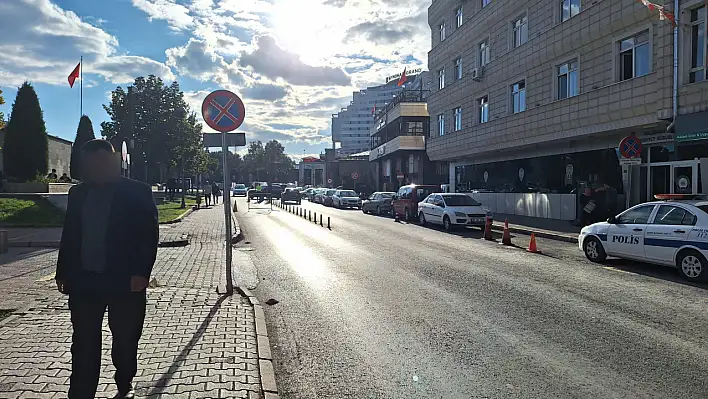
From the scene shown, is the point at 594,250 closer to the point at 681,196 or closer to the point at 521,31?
the point at 681,196

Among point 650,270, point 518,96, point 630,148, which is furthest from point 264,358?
point 518,96

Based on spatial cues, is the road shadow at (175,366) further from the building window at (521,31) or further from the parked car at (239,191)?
the parked car at (239,191)

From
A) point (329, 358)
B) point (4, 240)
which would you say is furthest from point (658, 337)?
point (4, 240)

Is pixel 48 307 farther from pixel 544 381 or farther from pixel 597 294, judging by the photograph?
pixel 597 294

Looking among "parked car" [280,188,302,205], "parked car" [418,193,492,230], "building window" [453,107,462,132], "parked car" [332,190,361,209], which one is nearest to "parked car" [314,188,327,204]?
"parked car" [280,188,302,205]

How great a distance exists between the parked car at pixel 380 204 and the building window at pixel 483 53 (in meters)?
9.75

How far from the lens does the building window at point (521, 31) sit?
1101 inches

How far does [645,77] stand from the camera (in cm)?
1897

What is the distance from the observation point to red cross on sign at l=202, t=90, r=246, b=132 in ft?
28.0

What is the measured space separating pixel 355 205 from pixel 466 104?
14.2 metres

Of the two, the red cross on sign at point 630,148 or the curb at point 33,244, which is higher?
the red cross on sign at point 630,148

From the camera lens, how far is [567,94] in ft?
79.8

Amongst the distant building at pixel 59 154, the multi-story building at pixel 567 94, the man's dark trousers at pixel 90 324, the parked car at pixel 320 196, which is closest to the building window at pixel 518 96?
the multi-story building at pixel 567 94

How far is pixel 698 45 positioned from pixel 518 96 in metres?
11.9
